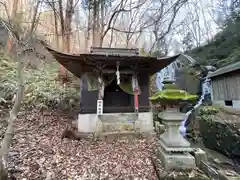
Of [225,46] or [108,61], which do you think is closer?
[108,61]

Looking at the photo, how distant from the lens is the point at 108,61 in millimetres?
6402

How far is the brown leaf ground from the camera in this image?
3.51 m

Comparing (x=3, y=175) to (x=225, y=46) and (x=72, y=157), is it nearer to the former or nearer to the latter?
(x=72, y=157)

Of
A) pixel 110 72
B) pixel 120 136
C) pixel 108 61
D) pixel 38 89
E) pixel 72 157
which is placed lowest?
pixel 72 157

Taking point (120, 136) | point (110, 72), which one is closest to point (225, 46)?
point (110, 72)

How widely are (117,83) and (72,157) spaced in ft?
10.4

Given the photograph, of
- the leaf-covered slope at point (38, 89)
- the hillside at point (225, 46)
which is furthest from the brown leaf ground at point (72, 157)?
the hillside at point (225, 46)

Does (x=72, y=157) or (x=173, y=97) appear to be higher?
(x=173, y=97)

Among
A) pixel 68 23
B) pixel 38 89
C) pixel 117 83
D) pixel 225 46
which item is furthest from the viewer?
pixel 225 46

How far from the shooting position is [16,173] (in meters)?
3.27

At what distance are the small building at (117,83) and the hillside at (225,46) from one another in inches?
443

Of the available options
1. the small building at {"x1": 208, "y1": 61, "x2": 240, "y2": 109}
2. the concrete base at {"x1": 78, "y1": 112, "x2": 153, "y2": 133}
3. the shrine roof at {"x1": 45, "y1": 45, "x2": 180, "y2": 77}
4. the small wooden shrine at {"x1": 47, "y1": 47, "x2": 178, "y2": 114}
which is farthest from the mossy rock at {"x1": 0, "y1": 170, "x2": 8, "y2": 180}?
the small building at {"x1": 208, "y1": 61, "x2": 240, "y2": 109}

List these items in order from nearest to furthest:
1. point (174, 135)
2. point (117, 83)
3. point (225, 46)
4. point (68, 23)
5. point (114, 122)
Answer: point (174, 135), point (117, 83), point (114, 122), point (68, 23), point (225, 46)

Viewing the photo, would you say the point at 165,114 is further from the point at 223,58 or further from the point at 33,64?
the point at 223,58
